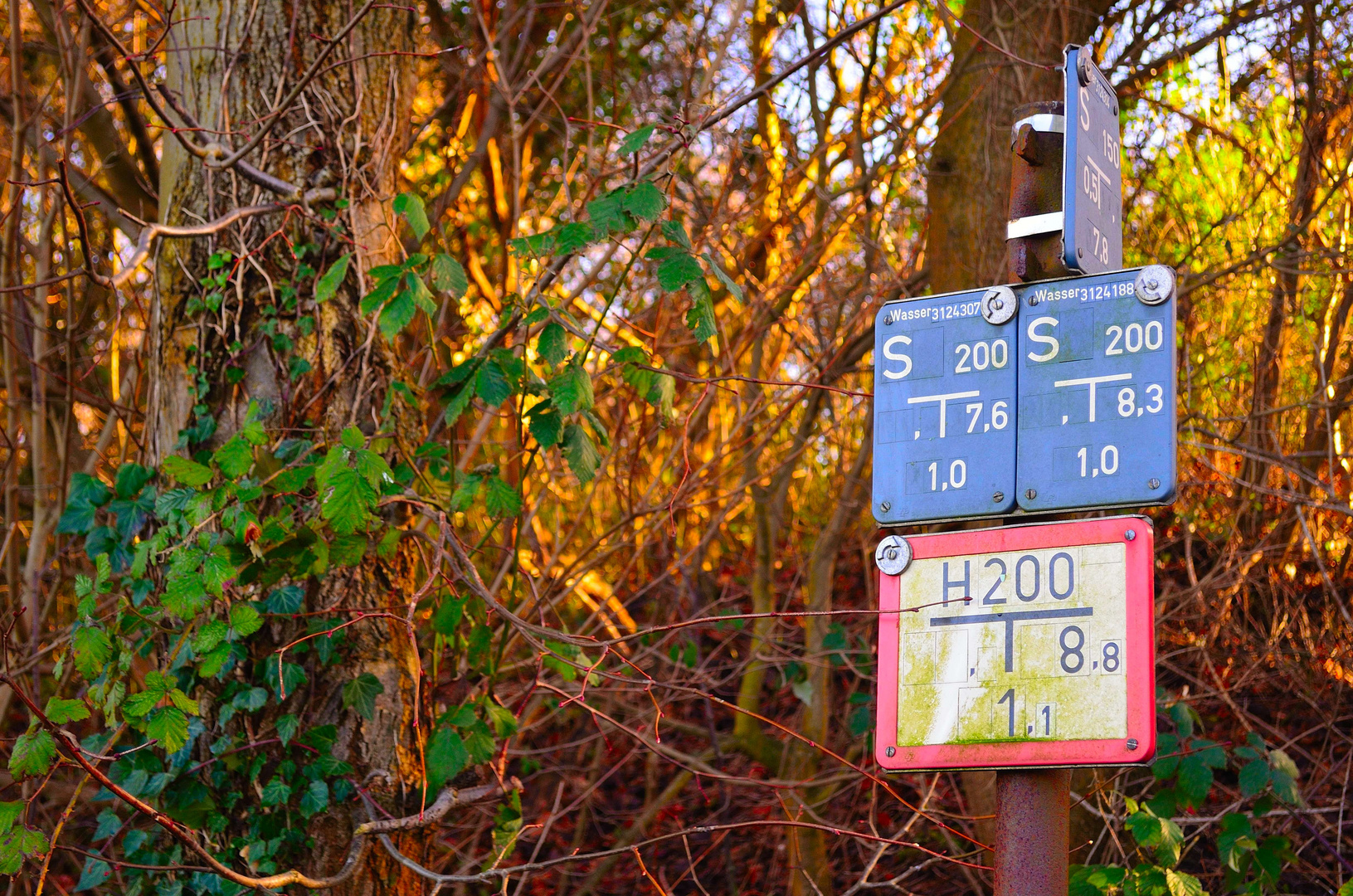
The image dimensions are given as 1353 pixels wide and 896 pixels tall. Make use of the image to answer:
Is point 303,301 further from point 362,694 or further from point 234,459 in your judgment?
point 362,694

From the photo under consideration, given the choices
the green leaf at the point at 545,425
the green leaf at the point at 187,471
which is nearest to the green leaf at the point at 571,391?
the green leaf at the point at 545,425

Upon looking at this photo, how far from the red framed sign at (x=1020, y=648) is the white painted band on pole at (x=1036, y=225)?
654 mm

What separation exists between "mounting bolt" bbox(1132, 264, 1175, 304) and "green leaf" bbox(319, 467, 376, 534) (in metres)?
1.82

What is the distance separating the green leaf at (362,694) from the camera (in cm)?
358

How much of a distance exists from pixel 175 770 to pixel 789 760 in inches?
162

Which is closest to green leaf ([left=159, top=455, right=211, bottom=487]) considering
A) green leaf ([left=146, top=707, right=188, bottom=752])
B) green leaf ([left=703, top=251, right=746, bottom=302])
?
green leaf ([left=146, top=707, right=188, bottom=752])

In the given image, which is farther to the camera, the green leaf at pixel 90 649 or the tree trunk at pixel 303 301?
the tree trunk at pixel 303 301

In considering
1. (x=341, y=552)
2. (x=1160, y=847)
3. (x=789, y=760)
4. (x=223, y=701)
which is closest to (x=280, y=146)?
(x=341, y=552)

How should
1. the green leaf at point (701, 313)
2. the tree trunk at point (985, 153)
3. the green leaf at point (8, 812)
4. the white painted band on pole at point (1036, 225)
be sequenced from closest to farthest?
the white painted band on pole at point (1036, 225) → the green leaf at point (8, 812) → the green leaf at point (701, 313) → the tree trunk at point (985, 153)

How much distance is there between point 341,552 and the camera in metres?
3.33

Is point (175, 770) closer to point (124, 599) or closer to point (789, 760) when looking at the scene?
point (124, 599)

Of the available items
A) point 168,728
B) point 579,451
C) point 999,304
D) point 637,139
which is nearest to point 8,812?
point 168,728

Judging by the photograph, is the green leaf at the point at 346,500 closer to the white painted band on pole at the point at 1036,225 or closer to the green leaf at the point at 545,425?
the green leaf at the point at 545,425

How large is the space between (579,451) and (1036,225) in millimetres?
1434
